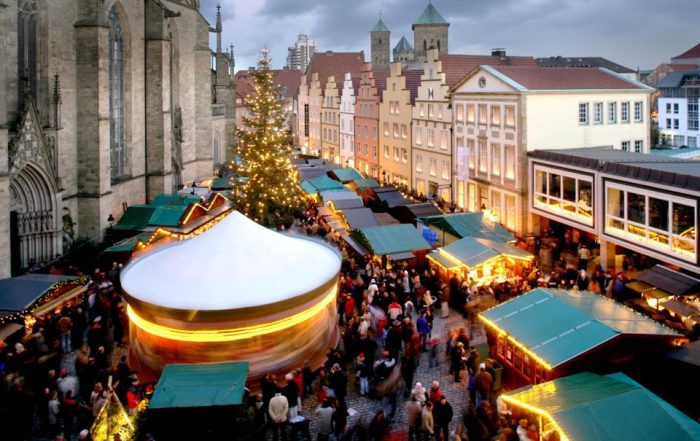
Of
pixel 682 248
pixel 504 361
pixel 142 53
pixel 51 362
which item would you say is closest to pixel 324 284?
pixel 504 361

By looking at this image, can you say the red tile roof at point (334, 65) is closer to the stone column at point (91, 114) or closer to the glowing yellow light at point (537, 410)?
the stone column at point (91, 114)

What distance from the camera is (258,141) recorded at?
31000 millimetres

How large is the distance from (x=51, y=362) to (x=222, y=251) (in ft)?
14.1

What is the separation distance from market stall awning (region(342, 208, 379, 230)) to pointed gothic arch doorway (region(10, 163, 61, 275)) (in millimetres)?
11179

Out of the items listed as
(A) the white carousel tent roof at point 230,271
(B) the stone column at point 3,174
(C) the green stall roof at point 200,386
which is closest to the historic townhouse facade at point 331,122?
(B) the stone column at point 3,174

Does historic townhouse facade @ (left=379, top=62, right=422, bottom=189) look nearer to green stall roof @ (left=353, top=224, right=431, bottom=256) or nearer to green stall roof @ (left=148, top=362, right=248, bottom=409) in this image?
green stall roof @ (left=353, top=224, right=431, bottom=256)

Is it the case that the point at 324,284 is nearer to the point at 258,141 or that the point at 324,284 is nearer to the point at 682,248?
the point at 682,248

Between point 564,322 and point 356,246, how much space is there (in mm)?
11573

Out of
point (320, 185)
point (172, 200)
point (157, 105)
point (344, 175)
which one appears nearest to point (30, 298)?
point (172, 200)

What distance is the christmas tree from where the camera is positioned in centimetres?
3053

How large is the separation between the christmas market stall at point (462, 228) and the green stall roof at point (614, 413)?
42.9ft

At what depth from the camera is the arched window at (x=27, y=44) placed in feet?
75.3

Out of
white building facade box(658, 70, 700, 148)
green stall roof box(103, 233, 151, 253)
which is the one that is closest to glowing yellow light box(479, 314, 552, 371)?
green stall roof box(103, 233, 151, 253)

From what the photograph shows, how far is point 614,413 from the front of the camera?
30.7 ft
